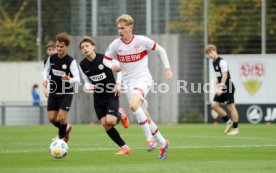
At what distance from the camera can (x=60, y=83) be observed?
17.4m

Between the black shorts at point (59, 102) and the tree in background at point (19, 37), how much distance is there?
811 inches

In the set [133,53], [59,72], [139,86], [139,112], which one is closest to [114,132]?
[139,112]

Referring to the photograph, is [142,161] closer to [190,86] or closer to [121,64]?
[121,64]

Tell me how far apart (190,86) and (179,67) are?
35.7 inches

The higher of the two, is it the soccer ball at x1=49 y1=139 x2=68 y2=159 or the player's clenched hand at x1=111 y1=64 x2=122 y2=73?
the player's clenched hand at x1=111 y1=64 x2=122 y2=73

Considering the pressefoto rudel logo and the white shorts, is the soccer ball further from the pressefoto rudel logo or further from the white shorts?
the pressefoto rudel logo

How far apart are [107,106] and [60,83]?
2136 mm

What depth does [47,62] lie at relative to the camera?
17.7m

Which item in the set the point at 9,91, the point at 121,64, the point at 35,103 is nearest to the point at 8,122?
the point at 35,103

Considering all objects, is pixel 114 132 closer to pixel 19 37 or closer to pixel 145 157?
pixel 145 157

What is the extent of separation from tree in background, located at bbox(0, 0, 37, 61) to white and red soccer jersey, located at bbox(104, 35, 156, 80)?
2316 centimetres

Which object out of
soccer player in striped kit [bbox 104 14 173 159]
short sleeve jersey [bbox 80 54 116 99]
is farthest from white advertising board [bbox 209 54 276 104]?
soccer player in striped kit [bbox 104 14 173 159]

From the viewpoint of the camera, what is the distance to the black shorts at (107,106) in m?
15.5

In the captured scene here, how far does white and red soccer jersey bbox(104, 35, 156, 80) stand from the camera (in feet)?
49.7
